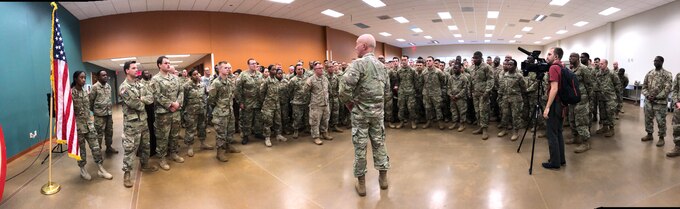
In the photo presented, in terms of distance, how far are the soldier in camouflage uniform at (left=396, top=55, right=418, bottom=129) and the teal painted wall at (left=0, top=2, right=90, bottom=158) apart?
6.44 meters

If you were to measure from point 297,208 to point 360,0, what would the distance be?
726cm

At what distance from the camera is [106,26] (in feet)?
29.6

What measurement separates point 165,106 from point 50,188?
1.42 m

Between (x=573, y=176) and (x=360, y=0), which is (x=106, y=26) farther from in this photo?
(x=573, y=176)

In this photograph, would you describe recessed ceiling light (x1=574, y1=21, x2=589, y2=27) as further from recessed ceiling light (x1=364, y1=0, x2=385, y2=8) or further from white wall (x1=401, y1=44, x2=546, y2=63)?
white wall (x1=401, y1=44, x2=546, y2=63)

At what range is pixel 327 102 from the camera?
543 cm

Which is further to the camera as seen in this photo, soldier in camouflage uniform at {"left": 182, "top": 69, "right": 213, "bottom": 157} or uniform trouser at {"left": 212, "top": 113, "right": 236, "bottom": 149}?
soldier in camouflage uniform at {"left": 182, "top": 69, "right": 213, "bottom": 157}

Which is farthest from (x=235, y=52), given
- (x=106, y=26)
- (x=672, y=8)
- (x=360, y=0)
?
(x=672, y=8)

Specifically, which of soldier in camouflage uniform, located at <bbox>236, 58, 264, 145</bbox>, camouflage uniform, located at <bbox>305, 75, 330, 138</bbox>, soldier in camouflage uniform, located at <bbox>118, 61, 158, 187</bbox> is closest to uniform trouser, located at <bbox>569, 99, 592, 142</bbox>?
camouflage uniform, located at <bbox>305, 75, 330, 138</bbox>

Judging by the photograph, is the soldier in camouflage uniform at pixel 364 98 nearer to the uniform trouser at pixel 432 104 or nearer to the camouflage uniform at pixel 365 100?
the camouflage uniform at pixel 365 100

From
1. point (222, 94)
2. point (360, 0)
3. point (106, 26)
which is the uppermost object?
point (360, 0)

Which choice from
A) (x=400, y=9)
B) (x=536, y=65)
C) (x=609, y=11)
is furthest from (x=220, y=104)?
(x=609, y=11)

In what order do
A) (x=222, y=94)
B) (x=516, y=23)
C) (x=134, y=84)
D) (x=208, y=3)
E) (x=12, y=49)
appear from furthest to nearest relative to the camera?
(x=516, y=23) < (x=208, y=3) < (x=12, y=49) < (x=222, y=94) < (x=134, y=84)

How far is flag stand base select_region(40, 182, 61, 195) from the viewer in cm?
343
